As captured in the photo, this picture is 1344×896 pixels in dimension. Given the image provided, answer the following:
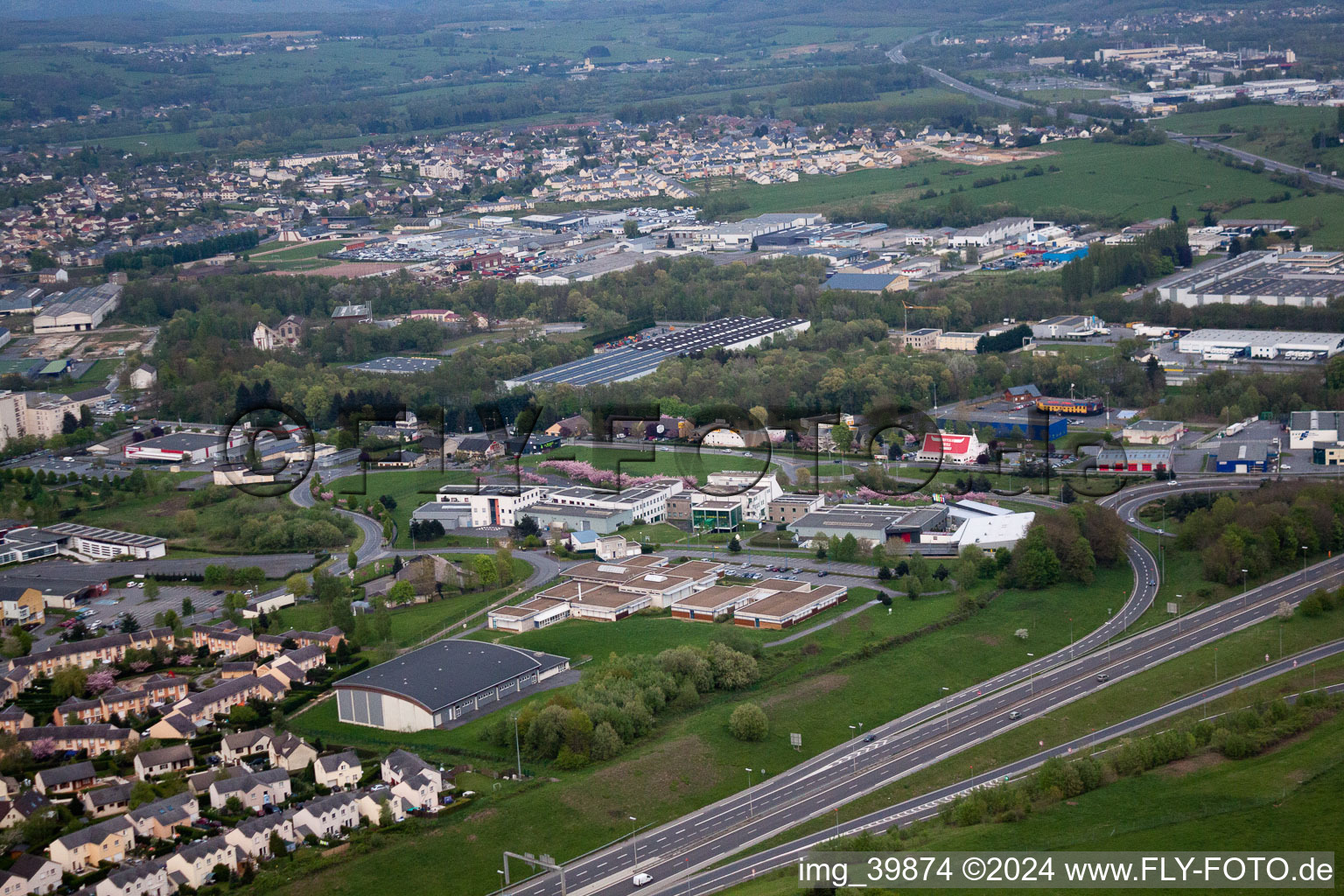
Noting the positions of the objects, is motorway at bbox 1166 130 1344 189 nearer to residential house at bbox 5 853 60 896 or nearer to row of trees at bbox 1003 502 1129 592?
row of trees at bbox 1003 502 1129 592

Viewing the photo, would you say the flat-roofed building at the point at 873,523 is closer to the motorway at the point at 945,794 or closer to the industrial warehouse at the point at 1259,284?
the motorway at the point at 945,794

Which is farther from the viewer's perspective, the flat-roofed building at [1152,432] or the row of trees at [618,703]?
the flat-roofed building at [1152,432]

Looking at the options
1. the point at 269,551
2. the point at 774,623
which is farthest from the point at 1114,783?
the point at 269,551

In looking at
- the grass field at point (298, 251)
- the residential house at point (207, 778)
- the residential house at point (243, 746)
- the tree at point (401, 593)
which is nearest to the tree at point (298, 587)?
the tree at point (401, 593)

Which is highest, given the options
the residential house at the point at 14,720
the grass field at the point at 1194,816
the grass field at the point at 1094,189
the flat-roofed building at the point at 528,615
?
the grass field at the point at 1094,189

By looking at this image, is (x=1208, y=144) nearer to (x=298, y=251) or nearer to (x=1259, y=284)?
(x=1259, y=284)

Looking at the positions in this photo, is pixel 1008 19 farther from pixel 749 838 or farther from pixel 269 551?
pixel 749 838

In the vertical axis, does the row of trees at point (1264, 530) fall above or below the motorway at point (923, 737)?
above
